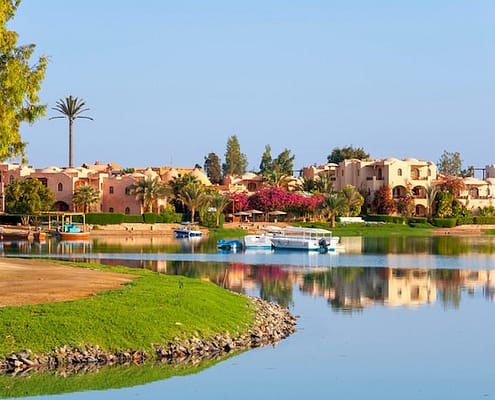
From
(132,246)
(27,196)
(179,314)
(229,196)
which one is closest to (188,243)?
(132,246)

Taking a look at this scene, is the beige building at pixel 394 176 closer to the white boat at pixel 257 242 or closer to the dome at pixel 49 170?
the dome at pixel 49 170

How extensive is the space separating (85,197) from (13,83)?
8570cm

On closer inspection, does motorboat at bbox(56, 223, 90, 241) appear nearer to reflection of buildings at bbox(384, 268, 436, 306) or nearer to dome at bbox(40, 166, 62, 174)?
dome at bbox(40, 166, 62, 174)

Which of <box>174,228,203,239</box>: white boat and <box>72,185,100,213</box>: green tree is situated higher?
<box>72,185,100,213</box>: green tree

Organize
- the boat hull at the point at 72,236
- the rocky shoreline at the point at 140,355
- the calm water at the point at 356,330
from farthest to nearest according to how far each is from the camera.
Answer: the boat hull at the point at 72,236, the calm water at the point at 356,330, the rocky shoreline at the point at 140,355

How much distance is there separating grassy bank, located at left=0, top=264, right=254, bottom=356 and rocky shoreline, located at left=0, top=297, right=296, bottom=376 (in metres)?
0.24

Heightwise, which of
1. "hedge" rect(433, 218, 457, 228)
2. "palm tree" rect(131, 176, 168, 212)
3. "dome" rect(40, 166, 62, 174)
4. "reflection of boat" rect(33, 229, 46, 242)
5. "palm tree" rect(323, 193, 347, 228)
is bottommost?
"reflection of boat" rect(33, 229, 46, 242)

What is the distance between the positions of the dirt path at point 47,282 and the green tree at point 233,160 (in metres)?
143

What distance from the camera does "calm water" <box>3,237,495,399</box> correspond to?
23.7m

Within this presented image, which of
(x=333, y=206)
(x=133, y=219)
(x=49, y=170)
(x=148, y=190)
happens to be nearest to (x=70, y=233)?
(x=133, y=219)

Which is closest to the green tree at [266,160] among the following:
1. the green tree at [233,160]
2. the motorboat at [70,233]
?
the green tree at [233,160]

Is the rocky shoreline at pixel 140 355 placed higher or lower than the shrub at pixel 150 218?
lower

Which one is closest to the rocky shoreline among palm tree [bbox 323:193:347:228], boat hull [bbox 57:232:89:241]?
boat hull [bbox 57:232:89:241]

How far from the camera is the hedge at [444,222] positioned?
414 feet
